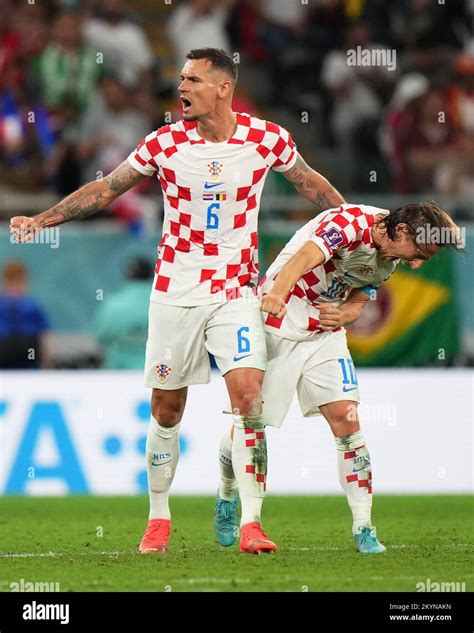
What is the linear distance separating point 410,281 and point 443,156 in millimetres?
2050

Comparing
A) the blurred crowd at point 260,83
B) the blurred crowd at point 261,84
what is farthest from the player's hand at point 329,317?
the blurred crowd at point 260,83

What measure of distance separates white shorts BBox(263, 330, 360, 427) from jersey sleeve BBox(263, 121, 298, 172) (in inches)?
38.1

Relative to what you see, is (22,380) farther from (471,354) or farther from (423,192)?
(423,192)

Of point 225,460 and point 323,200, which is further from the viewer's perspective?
point 225,460

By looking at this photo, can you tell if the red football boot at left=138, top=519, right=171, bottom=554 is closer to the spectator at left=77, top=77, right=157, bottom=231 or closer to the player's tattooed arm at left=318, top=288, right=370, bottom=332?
the player's tattooed arm at left=318, top=288, right=370, bottom=332

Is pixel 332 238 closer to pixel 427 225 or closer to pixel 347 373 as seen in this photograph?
pixel 427 225

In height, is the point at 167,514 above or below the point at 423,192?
below

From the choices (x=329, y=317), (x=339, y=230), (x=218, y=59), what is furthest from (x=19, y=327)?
(x=339, y=230)

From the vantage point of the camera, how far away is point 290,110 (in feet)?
56.8

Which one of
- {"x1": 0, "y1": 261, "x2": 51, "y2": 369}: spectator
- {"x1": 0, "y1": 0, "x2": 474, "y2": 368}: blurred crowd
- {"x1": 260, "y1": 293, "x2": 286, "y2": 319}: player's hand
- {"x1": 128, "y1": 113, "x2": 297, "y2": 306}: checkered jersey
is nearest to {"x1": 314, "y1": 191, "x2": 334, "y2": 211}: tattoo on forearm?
{"x1": 128, "y1": 113, "x2": 297, "y2": 306}: checkered jersey

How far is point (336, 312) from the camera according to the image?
26.2 feet

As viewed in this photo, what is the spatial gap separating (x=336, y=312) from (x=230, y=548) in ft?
4.80

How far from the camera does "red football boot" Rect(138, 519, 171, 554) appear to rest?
7.89m
